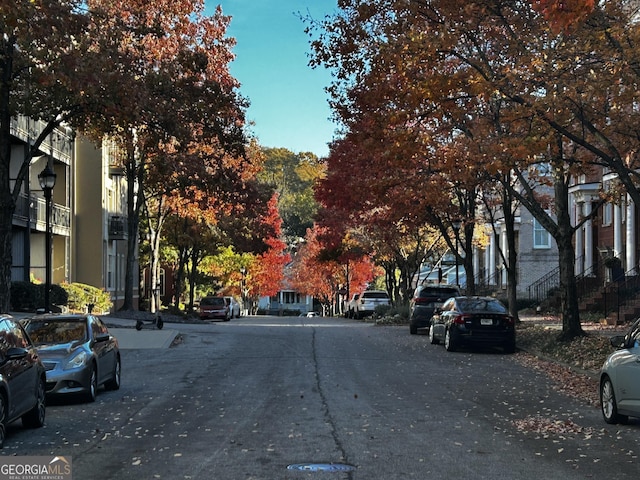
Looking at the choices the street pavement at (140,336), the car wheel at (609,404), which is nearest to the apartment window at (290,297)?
the street pavement at (140,336)

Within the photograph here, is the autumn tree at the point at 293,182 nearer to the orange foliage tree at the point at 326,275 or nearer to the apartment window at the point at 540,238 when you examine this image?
the orange foliage tree at the point at 326,275

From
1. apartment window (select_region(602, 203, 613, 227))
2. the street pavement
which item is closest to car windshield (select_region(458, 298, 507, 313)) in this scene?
the street pavement

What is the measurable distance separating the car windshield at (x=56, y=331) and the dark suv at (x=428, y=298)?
57.4 feet

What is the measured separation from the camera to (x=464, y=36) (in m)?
19.1

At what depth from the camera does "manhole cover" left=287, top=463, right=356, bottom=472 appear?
27.8 ft

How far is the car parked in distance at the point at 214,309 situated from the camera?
52.4 m

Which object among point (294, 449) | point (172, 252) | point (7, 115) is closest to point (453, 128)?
point (7, 115)

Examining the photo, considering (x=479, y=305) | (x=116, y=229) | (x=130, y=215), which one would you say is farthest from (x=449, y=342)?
(x=116, y=229)

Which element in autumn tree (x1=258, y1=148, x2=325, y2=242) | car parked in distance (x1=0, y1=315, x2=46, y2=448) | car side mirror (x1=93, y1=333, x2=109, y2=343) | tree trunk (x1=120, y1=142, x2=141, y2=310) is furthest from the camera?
autumn tree (x1=258, y1=148, x2=325, y2=242)

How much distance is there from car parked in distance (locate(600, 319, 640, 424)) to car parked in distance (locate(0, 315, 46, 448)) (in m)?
7.44

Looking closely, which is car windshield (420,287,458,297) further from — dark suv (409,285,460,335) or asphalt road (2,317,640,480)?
asphalt road (2,317,640,480)

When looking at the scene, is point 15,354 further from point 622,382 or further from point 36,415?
point 622,382

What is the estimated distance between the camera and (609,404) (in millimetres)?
11672

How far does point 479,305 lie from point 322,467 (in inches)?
642
